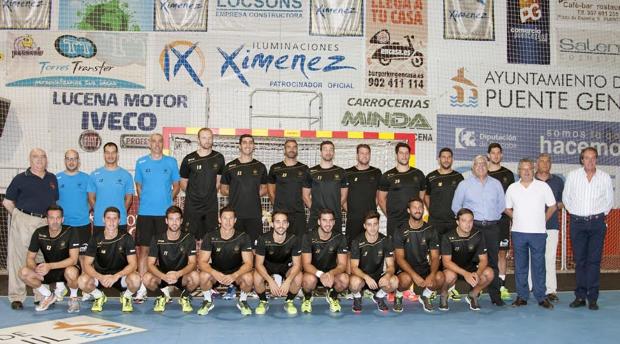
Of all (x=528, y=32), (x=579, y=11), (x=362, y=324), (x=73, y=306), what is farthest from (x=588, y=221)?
(x=579, y=11)

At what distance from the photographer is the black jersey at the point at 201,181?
8367 mm

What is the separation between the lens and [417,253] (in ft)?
25.9

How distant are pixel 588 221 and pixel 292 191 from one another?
4.20 metres

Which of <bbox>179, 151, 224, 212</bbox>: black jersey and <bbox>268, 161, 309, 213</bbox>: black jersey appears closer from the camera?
<bbox>179, 151, 224, 212</bbox>: black jersey

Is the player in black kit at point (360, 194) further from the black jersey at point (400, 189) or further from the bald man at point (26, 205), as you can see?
the bald man at point (26, 205)

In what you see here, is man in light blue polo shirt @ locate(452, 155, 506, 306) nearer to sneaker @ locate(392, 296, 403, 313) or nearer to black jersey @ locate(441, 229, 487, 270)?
black jersey @ locate(441, 229, 487, 270)

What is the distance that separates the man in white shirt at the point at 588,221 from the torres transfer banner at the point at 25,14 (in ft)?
36.3

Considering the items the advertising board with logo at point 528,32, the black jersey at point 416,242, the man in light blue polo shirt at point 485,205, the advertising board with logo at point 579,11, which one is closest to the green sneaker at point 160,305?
the black jersey at point 416,242

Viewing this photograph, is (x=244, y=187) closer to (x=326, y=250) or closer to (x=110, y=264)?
(x=326, y=250)

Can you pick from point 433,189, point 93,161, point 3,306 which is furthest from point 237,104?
point 3,306

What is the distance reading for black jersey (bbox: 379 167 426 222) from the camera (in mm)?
8430

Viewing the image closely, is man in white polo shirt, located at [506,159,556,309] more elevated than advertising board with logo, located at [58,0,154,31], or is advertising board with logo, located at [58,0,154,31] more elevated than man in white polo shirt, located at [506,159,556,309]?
advertising board with logo, located at [58,0,154,31]

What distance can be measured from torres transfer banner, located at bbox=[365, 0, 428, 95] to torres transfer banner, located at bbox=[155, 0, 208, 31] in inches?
148

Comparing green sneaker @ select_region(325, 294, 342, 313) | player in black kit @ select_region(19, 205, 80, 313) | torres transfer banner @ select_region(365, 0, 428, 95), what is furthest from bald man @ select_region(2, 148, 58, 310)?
torres transfer banner @ select_region(365, 0, 428, 95)
